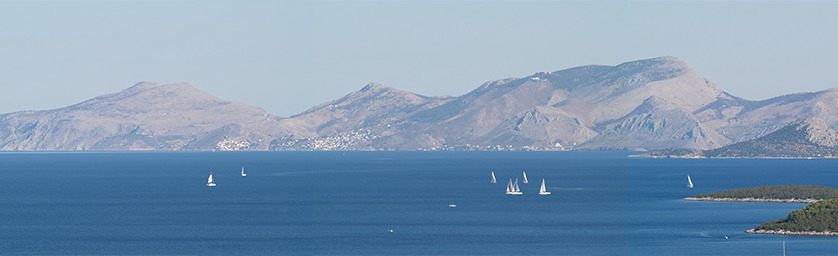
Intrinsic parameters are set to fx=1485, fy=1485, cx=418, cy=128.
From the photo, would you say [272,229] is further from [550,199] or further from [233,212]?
[550,199]

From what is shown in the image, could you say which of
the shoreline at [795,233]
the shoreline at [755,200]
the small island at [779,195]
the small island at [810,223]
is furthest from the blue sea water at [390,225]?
the small island at [779,195]

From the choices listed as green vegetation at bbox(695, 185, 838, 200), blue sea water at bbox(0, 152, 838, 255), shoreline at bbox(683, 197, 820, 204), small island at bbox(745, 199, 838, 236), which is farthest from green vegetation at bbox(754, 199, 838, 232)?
shoreline at bbox(683, 197, 820, 204)

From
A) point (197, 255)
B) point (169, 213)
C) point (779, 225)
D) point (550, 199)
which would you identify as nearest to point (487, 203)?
Result: point (550, 199)

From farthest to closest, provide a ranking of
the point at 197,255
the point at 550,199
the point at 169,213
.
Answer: the point at 550,199, the point at 169,213, the point at 197,255

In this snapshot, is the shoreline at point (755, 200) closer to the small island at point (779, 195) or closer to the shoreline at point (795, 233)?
the small island at point (779, 195)

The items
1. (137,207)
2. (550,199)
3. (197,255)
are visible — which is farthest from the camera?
(550,199)

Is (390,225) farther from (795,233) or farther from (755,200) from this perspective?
(755,200)
